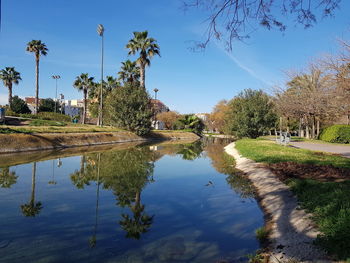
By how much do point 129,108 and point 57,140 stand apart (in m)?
16.3

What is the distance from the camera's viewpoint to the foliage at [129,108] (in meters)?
42.9

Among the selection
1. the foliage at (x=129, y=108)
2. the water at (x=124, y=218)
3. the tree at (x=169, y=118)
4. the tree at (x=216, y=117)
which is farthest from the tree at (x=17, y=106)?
the tree at (x=216, y=117)

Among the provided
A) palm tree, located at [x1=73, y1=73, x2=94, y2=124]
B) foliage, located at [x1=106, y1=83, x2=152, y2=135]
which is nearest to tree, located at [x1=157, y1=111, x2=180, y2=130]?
palm tree, located at [x1=73, y1=73, x2=94, y2=124]

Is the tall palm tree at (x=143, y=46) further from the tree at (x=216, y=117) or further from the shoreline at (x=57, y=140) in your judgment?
the tree at (x=216, y=117)

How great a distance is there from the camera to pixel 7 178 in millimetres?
12539

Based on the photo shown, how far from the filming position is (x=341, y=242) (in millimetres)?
4836

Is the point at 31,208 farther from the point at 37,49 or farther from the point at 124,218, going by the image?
the point at 37,49

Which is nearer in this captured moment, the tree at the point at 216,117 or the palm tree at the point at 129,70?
the palm tree at the point at 129,70

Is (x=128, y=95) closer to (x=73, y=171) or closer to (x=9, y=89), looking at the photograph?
(x=73, y=171)

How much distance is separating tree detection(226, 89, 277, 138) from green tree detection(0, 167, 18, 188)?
31904 mm

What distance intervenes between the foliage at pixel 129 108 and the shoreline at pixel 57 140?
1798 mm

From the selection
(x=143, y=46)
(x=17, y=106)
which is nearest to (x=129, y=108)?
(x=143, y=46)

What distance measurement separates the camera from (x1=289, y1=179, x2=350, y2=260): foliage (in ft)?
16.0

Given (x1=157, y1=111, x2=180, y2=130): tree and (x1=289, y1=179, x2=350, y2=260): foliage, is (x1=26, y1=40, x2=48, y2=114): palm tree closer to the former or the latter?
(x1=157, y1=111, x2=180, y2=130): tree
